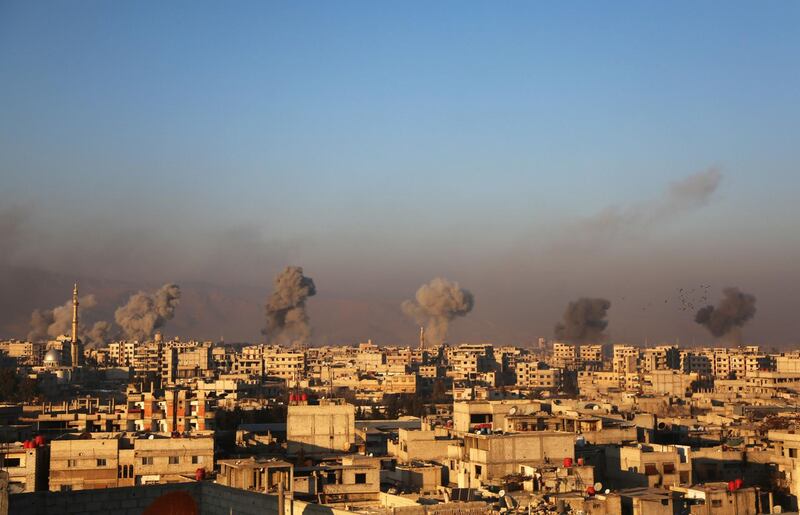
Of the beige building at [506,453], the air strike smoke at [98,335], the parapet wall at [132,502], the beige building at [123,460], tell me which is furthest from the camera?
the air strike smoke at [98,335]

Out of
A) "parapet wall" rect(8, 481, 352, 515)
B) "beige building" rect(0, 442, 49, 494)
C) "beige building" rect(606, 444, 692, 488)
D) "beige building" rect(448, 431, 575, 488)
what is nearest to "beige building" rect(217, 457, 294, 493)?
"beige building" rect(448, 431, 575, 488)

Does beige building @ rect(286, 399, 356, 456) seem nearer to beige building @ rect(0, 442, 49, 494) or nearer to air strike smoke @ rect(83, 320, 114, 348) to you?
beige building @ rect(0, 442, 49, 494)

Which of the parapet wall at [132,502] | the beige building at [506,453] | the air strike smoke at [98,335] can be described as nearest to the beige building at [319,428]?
the beige building at [506,453]

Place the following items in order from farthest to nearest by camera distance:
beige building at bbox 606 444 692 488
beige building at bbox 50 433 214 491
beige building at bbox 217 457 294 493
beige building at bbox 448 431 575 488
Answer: beige building at bbox 50 433 214 491
beige building at bbox 606 444 692 488
beige building at bbox 448 431 575 488
beige building at bbox 217 457 294 493

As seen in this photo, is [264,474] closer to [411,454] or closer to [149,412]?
[411,454]

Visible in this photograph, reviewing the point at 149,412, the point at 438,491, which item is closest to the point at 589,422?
the point at 438,491

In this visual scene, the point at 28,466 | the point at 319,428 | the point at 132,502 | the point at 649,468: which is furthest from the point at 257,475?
→ the point at 319,428

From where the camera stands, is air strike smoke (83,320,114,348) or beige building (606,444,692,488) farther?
air strike smoke (83,320,114,348)

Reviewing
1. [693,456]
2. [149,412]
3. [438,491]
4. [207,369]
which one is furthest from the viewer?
[207,369]

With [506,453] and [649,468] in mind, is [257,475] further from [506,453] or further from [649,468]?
[649,468]

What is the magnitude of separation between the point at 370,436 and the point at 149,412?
9.13m

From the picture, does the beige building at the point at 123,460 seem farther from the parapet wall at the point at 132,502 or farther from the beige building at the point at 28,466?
the parapet wall at the point at 132,502

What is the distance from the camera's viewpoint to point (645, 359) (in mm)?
111750

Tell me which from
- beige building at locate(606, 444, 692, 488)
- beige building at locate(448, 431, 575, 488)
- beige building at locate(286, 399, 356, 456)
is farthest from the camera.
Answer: beige building at locate(286, 399, 356, 456)
